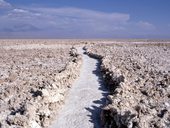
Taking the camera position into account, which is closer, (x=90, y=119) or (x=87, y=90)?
(x=90, y=119)

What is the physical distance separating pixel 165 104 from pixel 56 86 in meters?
5.45

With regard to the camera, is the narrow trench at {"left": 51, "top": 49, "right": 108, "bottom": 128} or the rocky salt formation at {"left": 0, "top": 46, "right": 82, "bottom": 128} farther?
the narrow trench at {"left": 51, "top": 49, "right": 108, "bottom": 128}

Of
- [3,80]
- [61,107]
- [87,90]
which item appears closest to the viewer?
[61,107]

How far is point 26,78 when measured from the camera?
71.2ft

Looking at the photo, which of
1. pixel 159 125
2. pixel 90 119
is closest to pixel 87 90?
pixel 90 119

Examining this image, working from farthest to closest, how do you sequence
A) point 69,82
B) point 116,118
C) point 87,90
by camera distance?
1. point 69,82
2. point 87,90
3. point 116,118

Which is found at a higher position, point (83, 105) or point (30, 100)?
point (30, 100)

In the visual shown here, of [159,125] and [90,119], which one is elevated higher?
[159,125]

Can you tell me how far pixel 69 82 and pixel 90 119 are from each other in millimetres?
5869

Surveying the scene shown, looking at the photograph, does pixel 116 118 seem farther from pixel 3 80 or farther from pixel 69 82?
pixel 3 80

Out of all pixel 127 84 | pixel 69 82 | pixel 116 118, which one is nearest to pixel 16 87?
pixel 69 82

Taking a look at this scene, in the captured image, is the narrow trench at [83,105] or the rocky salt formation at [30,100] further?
the narrow trench at [83,105]

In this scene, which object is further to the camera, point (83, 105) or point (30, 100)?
point (83, 105)

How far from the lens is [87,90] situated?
17266mm
